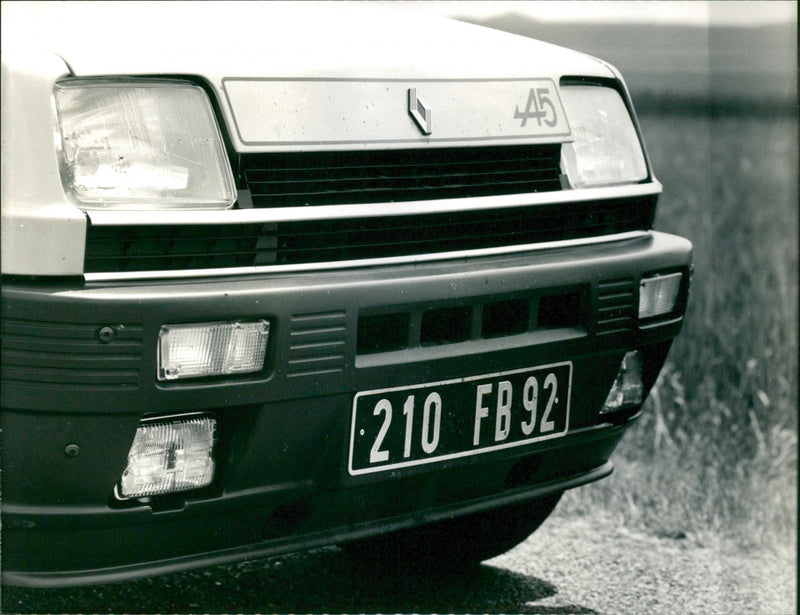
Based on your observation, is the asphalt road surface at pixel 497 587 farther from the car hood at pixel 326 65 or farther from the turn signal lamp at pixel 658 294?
the car hood at pixel 326 65

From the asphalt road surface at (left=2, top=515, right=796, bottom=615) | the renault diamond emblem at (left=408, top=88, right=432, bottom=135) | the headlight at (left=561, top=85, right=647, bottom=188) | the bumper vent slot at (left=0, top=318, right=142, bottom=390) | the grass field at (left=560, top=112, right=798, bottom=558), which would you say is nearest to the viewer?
the bumper vent slot at (left=0, top=318, right=142, bottom=390)

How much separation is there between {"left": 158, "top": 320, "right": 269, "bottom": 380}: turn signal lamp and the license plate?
22 centimetres

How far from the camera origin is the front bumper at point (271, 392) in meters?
1.74

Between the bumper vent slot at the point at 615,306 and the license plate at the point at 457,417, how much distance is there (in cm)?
12

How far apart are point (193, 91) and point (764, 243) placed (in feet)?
13.0

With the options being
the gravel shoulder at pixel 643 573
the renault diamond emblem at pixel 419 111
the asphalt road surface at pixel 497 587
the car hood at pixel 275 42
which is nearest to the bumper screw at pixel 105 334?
the car hood at pixel 275 42

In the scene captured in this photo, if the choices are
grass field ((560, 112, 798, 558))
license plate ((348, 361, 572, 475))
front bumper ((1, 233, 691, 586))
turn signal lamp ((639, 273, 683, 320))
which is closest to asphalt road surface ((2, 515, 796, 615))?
grass field ((560, 112, 798, 558))

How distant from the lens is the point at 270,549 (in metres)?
2.08

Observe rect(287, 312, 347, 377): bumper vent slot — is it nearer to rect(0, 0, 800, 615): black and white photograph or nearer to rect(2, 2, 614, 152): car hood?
rect(0, 0, 800, 615): black and white photograph

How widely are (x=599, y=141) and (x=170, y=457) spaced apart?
46.7 inches

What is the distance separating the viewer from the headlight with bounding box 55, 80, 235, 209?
5.87 feet

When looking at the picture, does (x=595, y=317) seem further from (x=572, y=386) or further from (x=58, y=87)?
(x=58, y=87)

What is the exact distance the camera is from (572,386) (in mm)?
2322

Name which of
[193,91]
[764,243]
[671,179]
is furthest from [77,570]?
[671,179]
